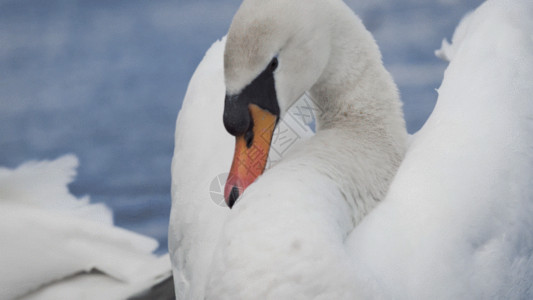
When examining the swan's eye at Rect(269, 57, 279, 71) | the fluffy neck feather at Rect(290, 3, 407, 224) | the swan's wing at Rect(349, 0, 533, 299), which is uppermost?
the swan's eye at Rect(269, 57, 279, 71)

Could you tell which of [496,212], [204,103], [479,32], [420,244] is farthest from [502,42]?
[204,103]

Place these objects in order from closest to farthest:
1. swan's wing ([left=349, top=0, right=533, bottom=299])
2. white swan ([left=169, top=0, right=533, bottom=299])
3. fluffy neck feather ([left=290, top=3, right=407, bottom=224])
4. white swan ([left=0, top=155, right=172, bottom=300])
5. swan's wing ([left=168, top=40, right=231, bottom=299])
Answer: white swan ([left=169, top=0, right=533, bottom=299])
swan's wing ([left=349, top=0, right=533, bottom=299])
fluffy neck feather ([left=290, top=3, right=407, bottom=224])
swan's wing ([left=168, top=40, right=231, bottom=299])
white swan ([left=0, top=155, right=172, bottom=300])

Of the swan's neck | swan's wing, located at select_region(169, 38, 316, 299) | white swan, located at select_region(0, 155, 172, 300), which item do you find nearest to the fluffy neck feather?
the swan's neck

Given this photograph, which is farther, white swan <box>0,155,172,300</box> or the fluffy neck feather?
white swan <box>0,155,172,300</box>

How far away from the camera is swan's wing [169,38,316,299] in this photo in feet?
4.39

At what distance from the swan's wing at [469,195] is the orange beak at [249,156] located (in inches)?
7.6

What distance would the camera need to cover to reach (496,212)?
3.95 feet

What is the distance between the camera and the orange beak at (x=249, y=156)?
3.45 ft

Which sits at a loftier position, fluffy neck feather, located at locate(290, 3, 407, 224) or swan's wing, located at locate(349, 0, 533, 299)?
fluffy neck feather, located at locate(290, 3, 407, 224)

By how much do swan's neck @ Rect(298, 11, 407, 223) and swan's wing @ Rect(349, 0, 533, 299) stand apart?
40mm

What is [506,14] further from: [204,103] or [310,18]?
[204,103]

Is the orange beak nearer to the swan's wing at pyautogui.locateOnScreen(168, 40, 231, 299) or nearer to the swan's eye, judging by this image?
the swan's eye

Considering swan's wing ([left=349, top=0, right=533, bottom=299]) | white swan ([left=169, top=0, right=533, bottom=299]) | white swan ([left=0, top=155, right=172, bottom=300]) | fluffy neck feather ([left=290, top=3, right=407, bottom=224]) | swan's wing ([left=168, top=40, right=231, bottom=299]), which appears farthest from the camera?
white swan ([left=0, top=155, right=172, bottom=300])
